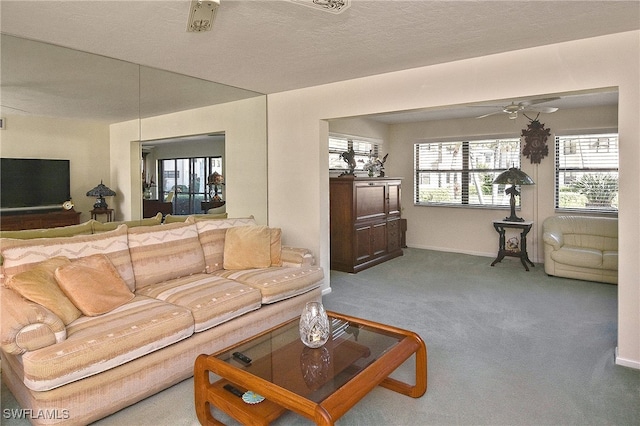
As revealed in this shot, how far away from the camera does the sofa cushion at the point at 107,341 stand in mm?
2008

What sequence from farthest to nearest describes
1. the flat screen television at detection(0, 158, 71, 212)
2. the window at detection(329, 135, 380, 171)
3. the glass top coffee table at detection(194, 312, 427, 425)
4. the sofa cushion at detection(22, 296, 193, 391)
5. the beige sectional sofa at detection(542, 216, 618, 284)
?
the window at detection(329, 135, 380, 171), the beige sectional sofa at detection(542, 216, 618, 284), the flat screen television at detection(0, 158, 71, 212), the sofa cushion at detection(22, 296, 193, 391), the glass top coffee table at detection(194, 312, 427, 425)

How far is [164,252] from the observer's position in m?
3.36

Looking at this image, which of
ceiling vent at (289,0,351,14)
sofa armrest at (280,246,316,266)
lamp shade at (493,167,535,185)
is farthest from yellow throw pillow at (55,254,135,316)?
lamp shade at (493,167,535,185)

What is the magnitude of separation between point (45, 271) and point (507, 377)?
3.10m

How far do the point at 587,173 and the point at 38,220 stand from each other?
696 cm

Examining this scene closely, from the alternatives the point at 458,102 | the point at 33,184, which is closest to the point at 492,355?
the point at 458,102

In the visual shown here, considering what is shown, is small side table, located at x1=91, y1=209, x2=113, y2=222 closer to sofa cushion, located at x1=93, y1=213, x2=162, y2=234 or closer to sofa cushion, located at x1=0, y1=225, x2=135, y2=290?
sofa cushion, located at x1=93, y1=213, x2=162, y2=234

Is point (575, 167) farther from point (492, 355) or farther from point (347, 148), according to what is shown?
point (492, 355)

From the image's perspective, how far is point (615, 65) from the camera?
9.43 feet

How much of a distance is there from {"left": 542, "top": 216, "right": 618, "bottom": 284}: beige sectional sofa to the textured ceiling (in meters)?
3.22

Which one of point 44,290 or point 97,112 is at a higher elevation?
point 97,112

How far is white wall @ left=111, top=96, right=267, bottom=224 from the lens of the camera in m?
3.59

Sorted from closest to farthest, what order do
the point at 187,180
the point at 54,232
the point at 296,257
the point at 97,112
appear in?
the point at 54,232, the point at 97,112, the point at 296,257, the point at 187,180

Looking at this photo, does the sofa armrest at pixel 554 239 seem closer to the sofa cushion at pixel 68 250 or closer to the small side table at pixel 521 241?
the small side table at pixel 521 241
